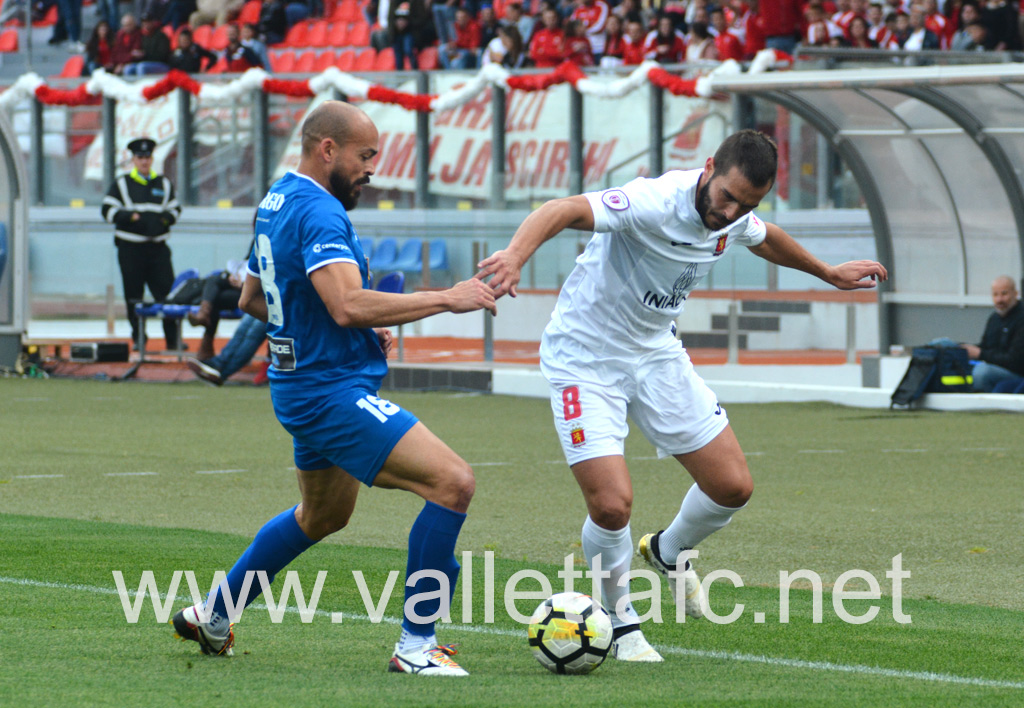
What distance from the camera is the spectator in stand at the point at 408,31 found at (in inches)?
1088

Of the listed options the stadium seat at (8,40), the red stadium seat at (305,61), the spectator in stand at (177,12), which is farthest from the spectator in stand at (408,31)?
the stadium seat at (8,40)

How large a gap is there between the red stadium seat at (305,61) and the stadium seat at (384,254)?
24.4 feet

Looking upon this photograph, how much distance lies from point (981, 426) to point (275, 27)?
1931 cm

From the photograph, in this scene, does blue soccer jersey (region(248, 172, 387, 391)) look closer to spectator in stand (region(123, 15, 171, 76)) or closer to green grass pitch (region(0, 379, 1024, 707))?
green grass pitch (region(0, 379, 1024, 707))

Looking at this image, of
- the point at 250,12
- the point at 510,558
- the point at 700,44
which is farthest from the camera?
the point at 250,12

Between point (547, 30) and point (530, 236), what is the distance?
2055 cm

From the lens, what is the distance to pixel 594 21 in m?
25.8

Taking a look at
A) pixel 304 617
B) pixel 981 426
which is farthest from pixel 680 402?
pixel 981 426

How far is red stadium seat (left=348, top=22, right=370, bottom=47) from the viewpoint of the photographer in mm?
30625

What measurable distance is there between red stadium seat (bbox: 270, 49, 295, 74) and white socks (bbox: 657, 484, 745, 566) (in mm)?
24589

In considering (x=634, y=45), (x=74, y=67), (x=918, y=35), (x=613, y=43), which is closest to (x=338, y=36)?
(x=74, y=67)

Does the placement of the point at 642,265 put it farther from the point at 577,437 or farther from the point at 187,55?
the point at 187,55

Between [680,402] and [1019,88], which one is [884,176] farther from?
[680,402]

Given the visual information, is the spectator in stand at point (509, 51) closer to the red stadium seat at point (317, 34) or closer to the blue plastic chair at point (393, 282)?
the red stadium seat at point (317, 34)
